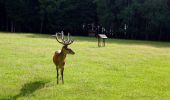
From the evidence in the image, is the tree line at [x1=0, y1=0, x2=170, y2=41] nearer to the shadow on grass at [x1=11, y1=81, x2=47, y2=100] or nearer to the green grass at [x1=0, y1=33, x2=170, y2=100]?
the green grass at [x1=0, y1=33, x2=170, y2=100]

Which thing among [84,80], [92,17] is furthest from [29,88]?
[92,17]

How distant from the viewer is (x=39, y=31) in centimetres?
5781

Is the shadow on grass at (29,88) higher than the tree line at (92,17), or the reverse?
the tree line at (92,17)

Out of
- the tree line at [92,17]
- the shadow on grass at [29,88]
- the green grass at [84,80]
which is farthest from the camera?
the tree line at [92,17]

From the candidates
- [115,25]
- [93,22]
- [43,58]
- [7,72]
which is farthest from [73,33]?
[7,72]

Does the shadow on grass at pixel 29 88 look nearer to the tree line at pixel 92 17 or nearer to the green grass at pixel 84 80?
the green grass at pixel 84 80

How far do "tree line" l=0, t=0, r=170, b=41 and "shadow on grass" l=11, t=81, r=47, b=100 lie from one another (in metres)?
36.1

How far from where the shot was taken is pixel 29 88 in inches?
468

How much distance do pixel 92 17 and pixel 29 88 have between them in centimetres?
4454

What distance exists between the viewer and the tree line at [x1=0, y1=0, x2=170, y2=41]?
48.2m

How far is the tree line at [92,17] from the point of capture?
4820 centimetres

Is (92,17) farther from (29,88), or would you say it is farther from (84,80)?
(29,88)

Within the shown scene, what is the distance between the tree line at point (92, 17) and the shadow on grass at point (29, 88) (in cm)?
3609

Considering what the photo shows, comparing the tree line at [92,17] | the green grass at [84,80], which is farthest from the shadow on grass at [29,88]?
the tree line at [92,17]
